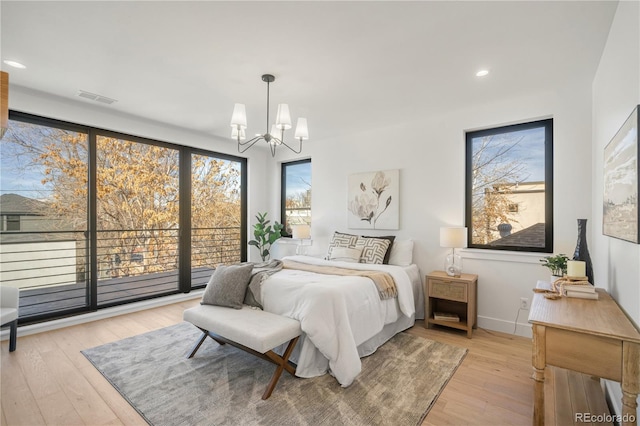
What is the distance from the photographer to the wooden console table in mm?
1271

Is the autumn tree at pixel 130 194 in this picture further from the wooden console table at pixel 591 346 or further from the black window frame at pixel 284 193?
the wooden console table at pixel 591 346

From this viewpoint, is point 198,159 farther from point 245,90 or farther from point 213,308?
point 213,308

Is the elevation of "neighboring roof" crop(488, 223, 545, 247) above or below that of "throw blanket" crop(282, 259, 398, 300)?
above

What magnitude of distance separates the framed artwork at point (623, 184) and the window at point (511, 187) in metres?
1.21

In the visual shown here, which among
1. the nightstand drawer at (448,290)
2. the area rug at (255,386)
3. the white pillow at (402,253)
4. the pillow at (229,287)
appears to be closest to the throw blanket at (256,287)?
the pillow at (229,287)

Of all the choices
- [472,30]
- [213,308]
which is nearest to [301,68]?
[472,30]

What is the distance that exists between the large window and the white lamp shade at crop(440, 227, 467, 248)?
3.47 m

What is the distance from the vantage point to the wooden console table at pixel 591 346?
1271 millimetres

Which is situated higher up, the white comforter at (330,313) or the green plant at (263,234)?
the green plant at (263,234)

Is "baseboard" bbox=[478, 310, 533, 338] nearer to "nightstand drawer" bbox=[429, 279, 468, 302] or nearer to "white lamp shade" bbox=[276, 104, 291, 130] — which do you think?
"nightstand drawer" bbox=[429, 279, 468, 302]

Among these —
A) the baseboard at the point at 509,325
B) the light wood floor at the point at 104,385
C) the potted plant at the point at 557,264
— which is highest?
the potted plant at the point at 557,264

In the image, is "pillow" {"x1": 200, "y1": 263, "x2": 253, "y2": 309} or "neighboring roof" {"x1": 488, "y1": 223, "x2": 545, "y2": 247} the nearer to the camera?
"pillow" {"x1": 200, "y1": 263, "x2": 253, "y2": 309}

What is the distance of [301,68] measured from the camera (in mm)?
2594

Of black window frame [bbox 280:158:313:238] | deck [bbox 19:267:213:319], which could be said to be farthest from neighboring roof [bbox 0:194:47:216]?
black window frame [bbox 280:158:313:238]
